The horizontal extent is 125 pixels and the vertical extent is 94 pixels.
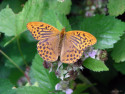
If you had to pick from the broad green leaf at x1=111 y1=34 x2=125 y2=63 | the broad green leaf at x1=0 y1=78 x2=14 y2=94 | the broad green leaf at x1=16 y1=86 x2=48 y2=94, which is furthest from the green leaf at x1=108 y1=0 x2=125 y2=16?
the broad green leaf at x1=0 y1=78 x2=14 y2=94

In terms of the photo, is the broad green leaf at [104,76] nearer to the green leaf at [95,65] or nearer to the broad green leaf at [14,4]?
the green leaf at [95,65]

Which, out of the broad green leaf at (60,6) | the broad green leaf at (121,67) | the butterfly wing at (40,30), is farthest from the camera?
the broad green leaf at (121,67)

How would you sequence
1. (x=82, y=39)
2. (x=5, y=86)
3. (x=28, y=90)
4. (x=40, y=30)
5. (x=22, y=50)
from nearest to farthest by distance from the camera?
(x=82, y=39) → (x=40, y=30) → (x=28, y=90) → (x=5, y=86) → (x=22, y=50)

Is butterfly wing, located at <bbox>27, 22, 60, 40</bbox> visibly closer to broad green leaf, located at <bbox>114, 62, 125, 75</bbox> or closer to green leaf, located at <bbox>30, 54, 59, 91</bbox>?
green leaf, located at <bbox>30, 54, 59, 91</bbox>

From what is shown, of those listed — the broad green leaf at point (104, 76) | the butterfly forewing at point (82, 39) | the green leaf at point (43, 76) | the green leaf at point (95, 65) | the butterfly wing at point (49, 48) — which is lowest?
the broad green leaf at point (104, 76)

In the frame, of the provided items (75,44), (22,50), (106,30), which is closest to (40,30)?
(75,44)

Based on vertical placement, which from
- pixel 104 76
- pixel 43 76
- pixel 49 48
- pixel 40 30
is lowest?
pixel 104 76

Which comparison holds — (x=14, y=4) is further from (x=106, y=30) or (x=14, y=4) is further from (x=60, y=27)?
(x=106, y=30)

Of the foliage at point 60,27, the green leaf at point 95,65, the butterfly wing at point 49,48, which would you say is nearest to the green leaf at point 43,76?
the foliage at point 60,27


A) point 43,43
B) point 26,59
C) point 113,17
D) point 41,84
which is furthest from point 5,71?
point 113,17
